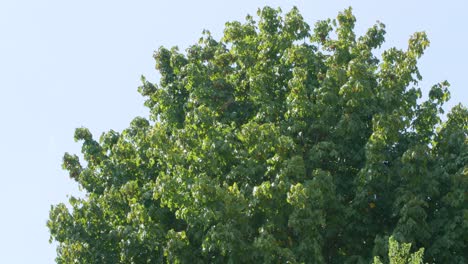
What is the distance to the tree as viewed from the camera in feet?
60.5

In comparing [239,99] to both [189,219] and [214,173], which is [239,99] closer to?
[214,173]

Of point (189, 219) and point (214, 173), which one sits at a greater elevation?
point (214, 173)

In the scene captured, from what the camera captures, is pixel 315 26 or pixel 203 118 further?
pixel 315 26

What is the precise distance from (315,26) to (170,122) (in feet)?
16.6

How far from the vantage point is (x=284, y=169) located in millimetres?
18594

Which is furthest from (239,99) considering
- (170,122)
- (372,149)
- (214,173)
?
(372,149)

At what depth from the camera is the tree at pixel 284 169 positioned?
60.5 ft

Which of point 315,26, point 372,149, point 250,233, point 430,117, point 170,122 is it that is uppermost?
point 315,26

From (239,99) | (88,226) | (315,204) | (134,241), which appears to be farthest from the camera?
(239,99)

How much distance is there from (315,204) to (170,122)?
249 inches

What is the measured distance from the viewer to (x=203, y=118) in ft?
66.3

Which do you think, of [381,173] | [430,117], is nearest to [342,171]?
[381,173]

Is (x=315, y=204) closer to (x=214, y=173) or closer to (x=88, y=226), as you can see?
(x=214, y=173)

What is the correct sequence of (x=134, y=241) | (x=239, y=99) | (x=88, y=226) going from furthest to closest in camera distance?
(x=239, y=99) → (x=88, y=226) → (x=134, y=241)
